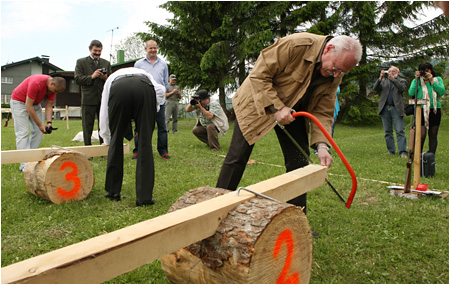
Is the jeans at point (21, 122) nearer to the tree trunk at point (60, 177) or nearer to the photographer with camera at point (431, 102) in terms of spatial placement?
the tree trunk at point (60, 177)

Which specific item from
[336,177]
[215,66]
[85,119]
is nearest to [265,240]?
[336,177]

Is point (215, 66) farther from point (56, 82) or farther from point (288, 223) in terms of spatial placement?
point (288, 223)

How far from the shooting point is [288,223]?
6.14 feet

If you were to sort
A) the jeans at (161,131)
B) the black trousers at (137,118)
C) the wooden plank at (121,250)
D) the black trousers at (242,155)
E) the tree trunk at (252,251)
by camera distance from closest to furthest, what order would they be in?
the wooden plank at (121,250), the tree trunk at (252,251), the black trousers at (242,155), the black trousers at (137,118), the jeans at (161,131)

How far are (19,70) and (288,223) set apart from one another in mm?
42419

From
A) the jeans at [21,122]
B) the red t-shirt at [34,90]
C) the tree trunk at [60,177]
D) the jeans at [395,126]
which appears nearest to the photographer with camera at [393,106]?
the jeans at [395,126]

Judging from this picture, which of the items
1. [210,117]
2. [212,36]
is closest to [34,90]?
[210,117]

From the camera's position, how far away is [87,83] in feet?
20.5

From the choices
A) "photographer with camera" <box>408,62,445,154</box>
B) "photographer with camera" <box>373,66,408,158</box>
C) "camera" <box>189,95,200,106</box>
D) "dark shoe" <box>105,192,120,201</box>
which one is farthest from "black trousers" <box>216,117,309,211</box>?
"photographer with camera" <box>373,66,408,158</box>

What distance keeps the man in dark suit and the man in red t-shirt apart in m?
1.04

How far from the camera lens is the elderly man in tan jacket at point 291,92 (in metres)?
2.60

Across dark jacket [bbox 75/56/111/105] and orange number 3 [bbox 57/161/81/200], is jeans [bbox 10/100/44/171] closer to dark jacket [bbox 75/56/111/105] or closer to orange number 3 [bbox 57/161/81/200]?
dark jacket [bbox 75/56/111/105]

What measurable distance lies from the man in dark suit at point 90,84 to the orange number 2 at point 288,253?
526 cm

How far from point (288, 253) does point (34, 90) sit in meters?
4.31
